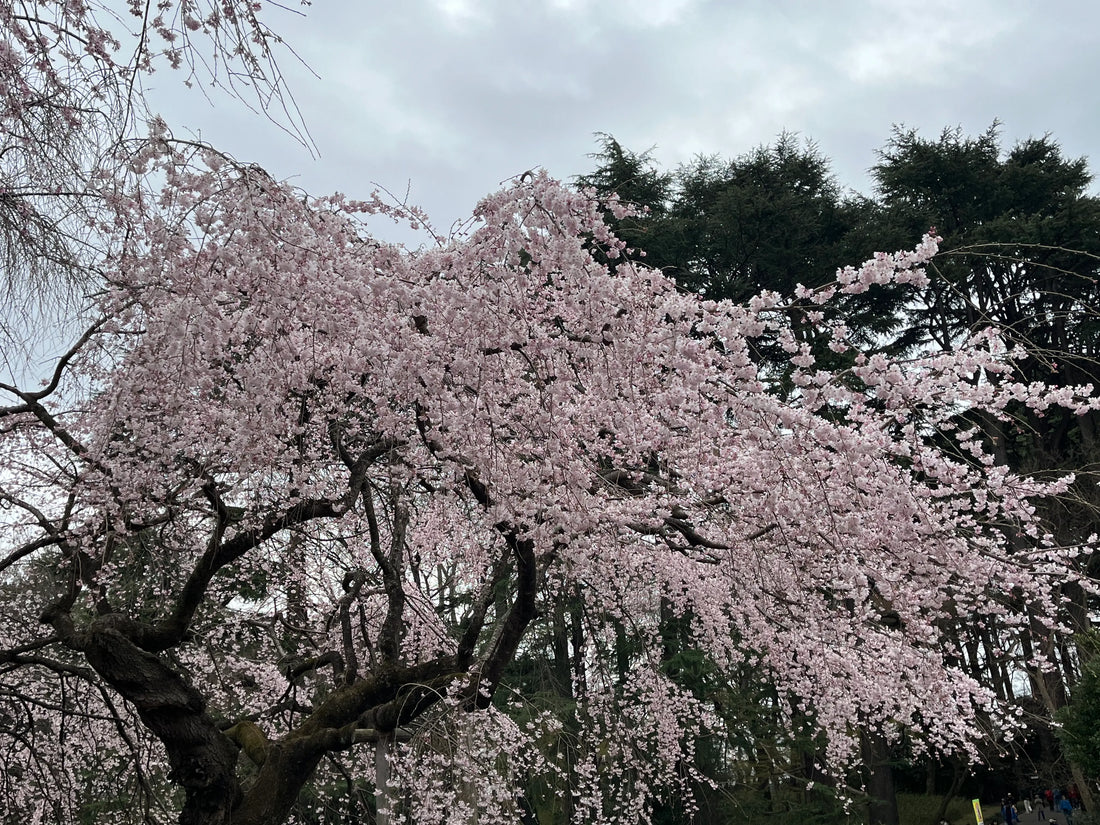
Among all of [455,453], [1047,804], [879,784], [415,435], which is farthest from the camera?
[1047,804]

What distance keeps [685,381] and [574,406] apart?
1.29m

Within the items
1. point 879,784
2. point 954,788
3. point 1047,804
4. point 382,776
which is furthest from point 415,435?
point 1047,804

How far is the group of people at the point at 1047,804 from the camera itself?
15516 millimetres

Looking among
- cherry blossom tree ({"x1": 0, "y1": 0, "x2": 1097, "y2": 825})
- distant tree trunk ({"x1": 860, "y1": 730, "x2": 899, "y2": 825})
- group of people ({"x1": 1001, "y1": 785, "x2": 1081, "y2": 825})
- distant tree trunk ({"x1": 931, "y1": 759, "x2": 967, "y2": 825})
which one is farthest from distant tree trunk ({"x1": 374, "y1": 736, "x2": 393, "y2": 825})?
distant tree trunk ({"x1": 931, "y1": 759, "x2": 967, "y2": 825})

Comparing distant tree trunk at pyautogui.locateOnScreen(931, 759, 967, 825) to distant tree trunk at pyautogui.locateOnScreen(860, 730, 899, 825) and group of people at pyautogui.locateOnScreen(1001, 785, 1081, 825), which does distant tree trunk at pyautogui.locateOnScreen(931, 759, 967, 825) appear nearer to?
group of people at pyautogui.locateOnScreen(1001, 785, 1081, 825)

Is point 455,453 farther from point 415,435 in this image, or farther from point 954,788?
point 954,788

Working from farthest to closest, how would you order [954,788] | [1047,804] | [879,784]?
[1047,804] → [954,788] → [879,784]

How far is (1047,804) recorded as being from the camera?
60.3 feet

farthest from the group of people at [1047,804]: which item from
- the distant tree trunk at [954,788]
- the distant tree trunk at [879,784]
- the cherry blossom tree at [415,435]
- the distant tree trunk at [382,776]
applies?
the distant tree trunk at [382,776]

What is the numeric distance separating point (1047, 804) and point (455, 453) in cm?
1948

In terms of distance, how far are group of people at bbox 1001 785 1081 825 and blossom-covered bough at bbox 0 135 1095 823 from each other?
33.3ft

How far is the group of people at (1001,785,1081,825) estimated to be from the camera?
15516mm

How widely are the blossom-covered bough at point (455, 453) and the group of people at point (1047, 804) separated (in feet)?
33.3

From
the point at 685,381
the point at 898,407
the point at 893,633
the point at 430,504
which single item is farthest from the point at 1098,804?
the point at 685,381
